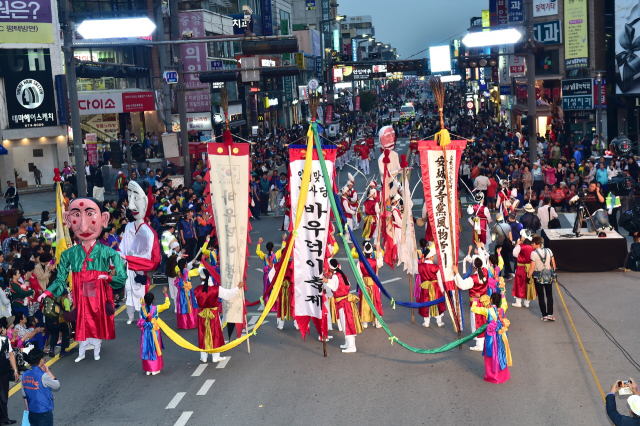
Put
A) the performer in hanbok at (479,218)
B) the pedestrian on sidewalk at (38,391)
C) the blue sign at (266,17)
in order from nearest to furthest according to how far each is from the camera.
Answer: the pedestrian on sidewalk at (38,391)
the performer in hanbok at (479,218)
the blue sign at (266,17)

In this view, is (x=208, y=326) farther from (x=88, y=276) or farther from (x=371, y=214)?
(x=371, y=214)

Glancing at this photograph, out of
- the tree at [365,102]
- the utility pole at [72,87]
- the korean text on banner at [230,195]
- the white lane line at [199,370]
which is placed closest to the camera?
the white lane line at [199,370]

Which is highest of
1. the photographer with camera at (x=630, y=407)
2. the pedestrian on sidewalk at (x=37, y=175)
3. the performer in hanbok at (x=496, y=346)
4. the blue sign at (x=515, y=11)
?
the blue sign at (x=515, y=11)

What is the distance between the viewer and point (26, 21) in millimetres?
34000

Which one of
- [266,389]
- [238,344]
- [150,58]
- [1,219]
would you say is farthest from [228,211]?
[150,58]

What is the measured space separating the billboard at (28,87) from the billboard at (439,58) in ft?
84.7

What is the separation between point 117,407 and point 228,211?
12.4 feet

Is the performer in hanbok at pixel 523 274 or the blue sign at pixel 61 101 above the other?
the blue sign at pixel 61 101

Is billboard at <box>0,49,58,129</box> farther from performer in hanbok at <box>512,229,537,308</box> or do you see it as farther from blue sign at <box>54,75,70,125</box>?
performer in hanbok at <box>512,229,537,308</box>

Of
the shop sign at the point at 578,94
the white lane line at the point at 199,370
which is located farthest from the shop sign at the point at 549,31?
the white lane line at the point at 199,370

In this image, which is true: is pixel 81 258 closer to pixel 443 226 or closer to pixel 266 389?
pixel 266 389

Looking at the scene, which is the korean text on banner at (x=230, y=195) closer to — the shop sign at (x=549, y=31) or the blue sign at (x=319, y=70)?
the shop sign at (x=549, y=31)

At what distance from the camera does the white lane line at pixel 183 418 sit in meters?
9.83

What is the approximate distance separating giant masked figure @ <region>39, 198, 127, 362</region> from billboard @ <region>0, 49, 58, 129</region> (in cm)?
2459
